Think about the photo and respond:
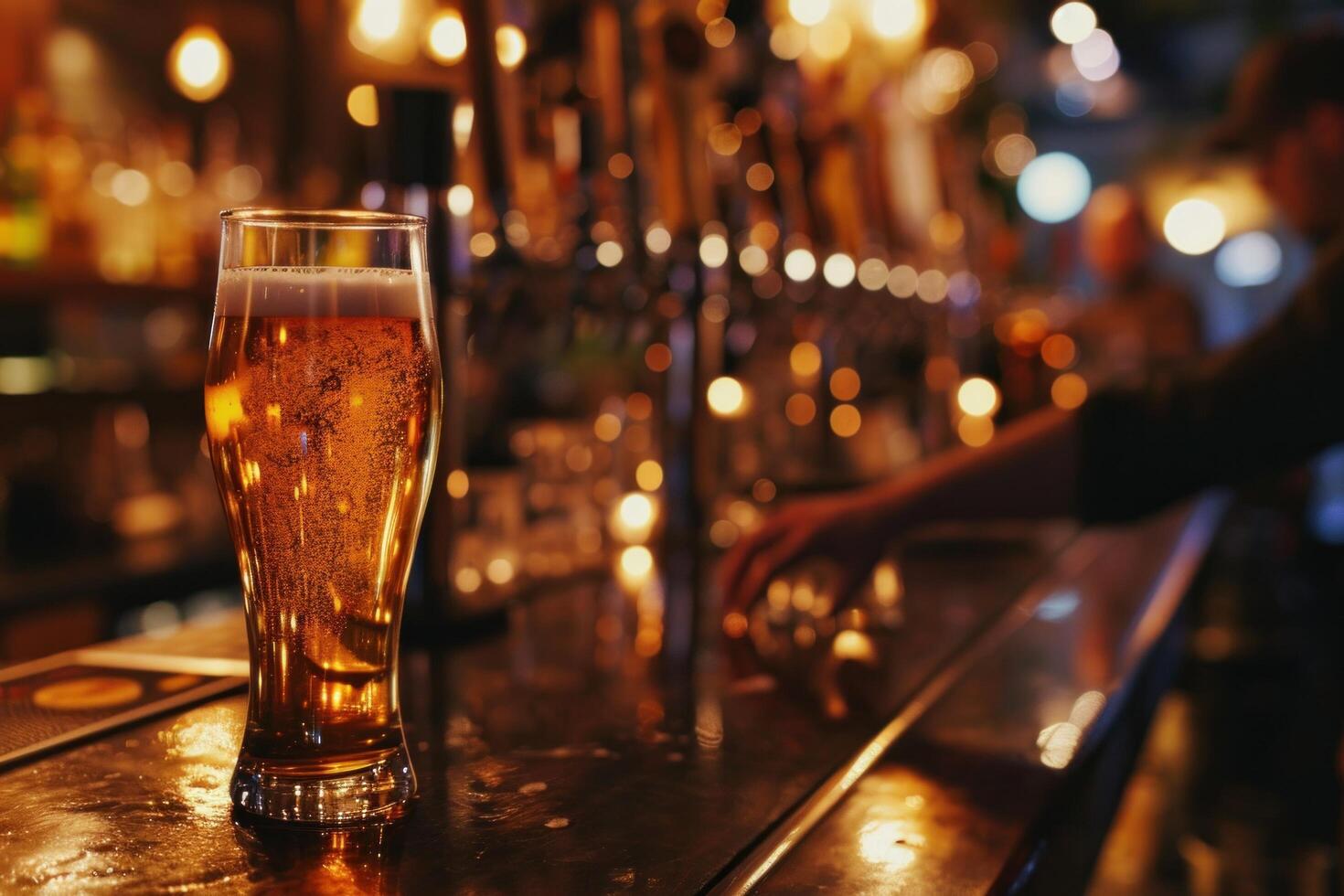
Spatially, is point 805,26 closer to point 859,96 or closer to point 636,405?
point 859,96

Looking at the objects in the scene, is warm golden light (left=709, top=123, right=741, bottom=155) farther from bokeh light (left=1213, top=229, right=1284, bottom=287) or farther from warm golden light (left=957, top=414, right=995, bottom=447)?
bokeh light (left=1213, top=229, right=1284, bottom=287)

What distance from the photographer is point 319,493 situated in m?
0.69

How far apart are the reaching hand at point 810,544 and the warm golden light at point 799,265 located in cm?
75

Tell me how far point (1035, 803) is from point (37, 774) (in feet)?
1.84

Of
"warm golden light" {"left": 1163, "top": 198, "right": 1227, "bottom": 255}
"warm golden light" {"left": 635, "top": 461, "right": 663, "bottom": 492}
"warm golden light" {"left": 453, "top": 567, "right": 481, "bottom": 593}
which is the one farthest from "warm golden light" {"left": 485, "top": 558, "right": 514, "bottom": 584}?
"warm golden light" {"left": 1163, "top": 198, "right": 1227, "bottom": 255}

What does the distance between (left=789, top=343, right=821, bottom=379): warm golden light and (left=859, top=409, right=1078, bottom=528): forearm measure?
79cm

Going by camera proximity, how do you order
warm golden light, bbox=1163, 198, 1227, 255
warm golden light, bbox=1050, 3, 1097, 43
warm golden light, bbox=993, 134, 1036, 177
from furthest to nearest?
1. warm golden light, bbox=1163, 198, 1227, 255
2. warm golden light, bbox=1050, 3, 1097, 43
3. warm golden light, bbox=993, 134, 1036, 177

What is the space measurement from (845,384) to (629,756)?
65.0 inches

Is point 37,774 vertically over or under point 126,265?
under

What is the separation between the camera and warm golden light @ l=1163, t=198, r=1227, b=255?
10805 millimetres

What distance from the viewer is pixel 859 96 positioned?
9.11 feet

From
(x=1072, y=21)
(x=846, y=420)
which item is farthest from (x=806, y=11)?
(x=1072, y=21)

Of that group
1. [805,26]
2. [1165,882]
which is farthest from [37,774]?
[805,26]

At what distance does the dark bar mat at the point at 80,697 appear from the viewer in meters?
0.88
